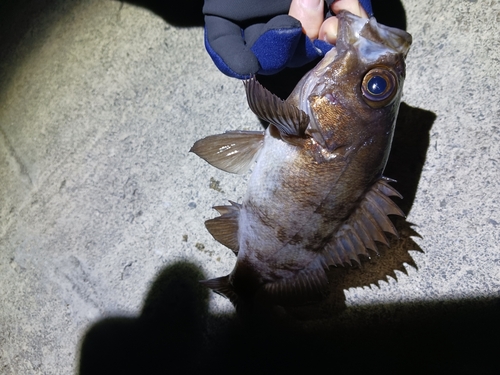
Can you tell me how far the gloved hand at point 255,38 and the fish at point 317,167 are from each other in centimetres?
17

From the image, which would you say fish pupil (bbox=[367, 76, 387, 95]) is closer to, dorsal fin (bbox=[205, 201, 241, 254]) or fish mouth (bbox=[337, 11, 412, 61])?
fish mouth (bbox=[337, 11, 412, 61])

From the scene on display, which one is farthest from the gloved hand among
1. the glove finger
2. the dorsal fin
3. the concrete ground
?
the dorsal fin

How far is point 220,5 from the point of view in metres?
1.53

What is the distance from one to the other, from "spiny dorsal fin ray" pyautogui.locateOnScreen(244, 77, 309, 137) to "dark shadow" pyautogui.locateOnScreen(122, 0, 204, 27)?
101 centimetres

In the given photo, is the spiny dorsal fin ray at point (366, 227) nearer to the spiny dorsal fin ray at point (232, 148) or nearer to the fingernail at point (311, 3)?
the spiny dorsal fin ray at point (232, 148)

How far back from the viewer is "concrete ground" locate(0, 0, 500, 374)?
1.59 meters

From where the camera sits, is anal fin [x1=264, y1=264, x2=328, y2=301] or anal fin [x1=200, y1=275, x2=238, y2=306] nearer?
anal fin [x1=264, y1=264, x2=328, y2=301]

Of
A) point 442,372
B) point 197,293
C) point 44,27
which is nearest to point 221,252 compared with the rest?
point 197,293

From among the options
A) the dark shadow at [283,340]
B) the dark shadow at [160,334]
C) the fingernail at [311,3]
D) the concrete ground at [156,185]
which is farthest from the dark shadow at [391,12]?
the dark shadow at [160,334]

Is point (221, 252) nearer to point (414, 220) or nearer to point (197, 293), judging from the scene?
point (197, 293)

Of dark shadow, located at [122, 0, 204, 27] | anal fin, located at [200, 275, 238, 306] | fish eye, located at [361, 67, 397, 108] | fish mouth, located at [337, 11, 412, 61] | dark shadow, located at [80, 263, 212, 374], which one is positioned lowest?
dark shadow, located at [80, 263, 212, 374]

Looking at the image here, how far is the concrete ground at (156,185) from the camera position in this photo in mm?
1593

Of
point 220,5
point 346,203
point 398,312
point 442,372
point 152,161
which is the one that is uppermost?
point 220,5

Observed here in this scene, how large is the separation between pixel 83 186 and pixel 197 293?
92cm
